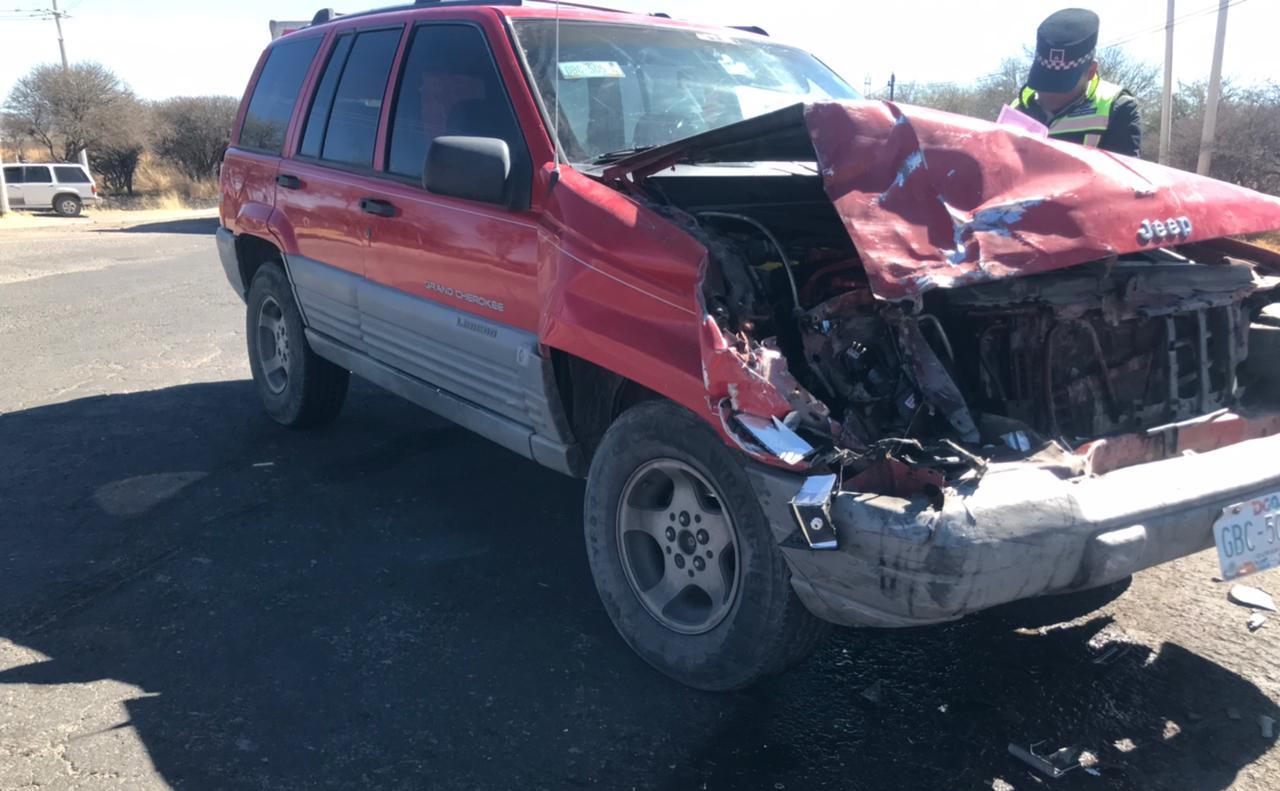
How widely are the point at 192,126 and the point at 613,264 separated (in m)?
44.8

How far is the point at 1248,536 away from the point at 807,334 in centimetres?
131

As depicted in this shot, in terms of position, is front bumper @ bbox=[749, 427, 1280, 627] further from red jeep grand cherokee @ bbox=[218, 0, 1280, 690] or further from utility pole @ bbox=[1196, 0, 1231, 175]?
utility pole @ bbox=[1196, 0, 1231, 175]

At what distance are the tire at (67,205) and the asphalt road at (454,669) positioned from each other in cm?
3224

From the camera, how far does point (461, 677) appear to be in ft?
10.9

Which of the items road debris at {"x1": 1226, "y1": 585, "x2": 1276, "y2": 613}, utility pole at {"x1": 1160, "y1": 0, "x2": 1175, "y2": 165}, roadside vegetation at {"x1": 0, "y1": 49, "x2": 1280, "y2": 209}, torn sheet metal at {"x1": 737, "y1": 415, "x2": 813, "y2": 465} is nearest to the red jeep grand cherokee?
torn sheet metal at {"x1": 737, "y1": 415, "x2": 813, "y2": 465}

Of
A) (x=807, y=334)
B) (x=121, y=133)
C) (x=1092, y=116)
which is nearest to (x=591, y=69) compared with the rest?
(x=807, y=334)

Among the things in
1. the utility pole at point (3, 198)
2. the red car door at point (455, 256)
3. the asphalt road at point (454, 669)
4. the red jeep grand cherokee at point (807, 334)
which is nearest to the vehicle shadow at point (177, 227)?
the utility pole at point (3, 198)

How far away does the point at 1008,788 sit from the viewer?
2.74 meters

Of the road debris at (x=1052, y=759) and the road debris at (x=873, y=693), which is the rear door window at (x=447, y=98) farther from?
the road debris at (x=1052, y=759)

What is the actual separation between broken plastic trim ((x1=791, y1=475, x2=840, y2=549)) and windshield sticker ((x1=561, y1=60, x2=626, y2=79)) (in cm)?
211

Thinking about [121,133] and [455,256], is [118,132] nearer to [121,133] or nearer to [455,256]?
[121,133]

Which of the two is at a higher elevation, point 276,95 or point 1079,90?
point 276,95

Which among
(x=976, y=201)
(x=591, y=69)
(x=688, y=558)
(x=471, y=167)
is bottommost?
(x=688, y=558)

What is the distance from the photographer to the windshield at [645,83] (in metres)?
3.84
